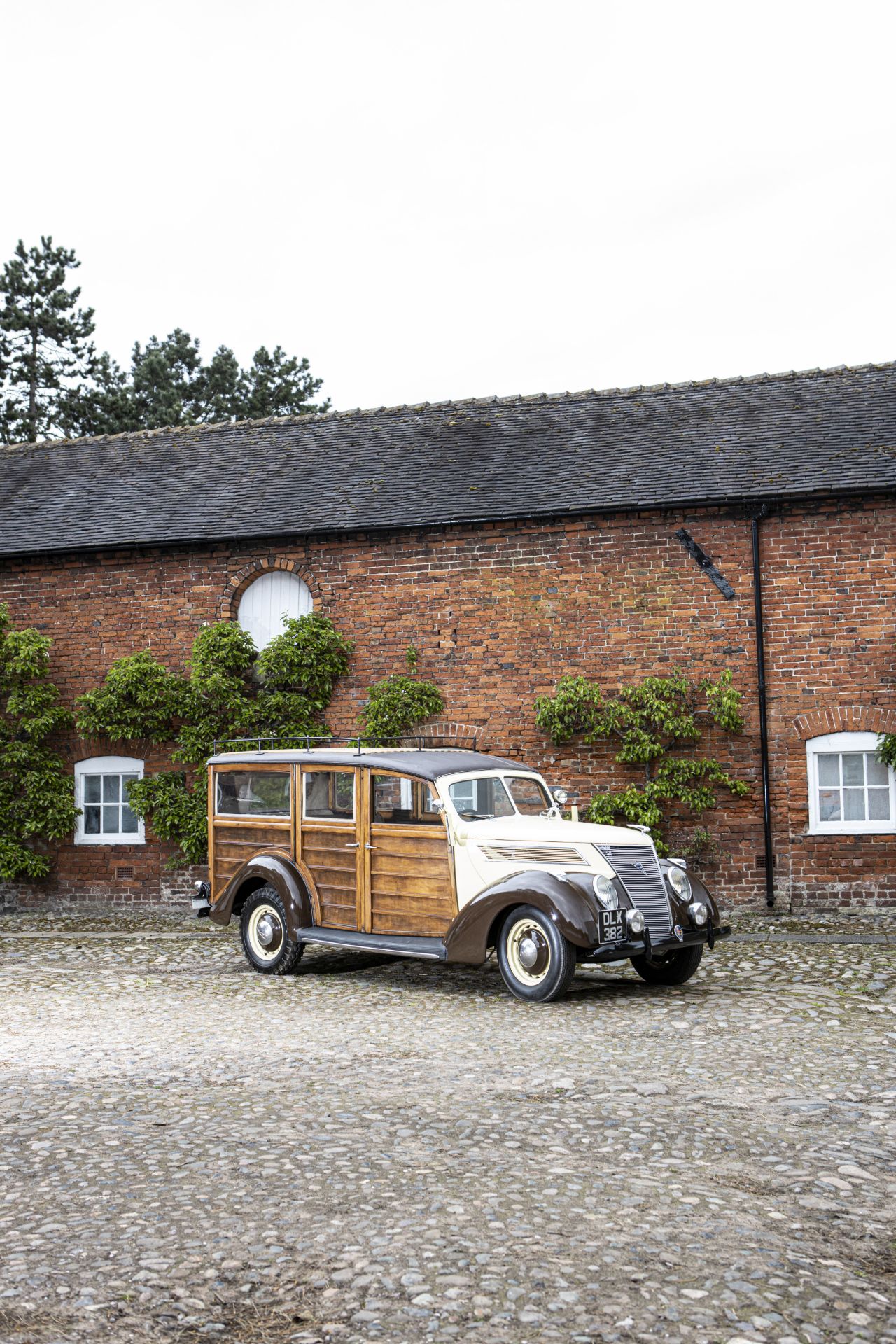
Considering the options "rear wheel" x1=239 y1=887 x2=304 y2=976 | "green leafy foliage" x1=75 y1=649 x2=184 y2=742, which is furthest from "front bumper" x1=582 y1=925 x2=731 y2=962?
"green leafy foliage" x1=75 y1=649 x2=184 y2=742

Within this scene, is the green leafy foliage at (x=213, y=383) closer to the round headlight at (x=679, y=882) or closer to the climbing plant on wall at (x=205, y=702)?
the climbing plant on wall at (x=205, y=702)

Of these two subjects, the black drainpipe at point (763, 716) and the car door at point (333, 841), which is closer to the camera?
the car door at point (333, 841)

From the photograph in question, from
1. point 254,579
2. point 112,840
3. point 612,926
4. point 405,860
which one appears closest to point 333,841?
point 405,860

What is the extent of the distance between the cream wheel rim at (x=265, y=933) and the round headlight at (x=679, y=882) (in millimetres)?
3426

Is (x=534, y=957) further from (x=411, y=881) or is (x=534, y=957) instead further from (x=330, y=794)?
(x=330, y=794)

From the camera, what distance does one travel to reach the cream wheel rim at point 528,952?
8.79 meters

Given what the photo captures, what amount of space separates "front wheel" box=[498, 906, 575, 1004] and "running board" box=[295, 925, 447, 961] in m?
0.61

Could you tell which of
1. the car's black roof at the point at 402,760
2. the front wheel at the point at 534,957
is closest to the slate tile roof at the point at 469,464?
the car's black roof at the point at 402,760

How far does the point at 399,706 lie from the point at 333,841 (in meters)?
4.73

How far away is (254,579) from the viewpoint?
1612cm

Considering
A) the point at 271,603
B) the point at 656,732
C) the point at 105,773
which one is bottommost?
the point at 105,773

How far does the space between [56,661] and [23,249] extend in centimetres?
2241

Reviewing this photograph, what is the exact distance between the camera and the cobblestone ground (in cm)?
366

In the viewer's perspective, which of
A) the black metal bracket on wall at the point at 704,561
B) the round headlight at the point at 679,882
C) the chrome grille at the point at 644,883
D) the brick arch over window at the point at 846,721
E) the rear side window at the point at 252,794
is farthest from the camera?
the black metal bracket on wall at the point at 704,561
